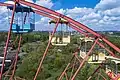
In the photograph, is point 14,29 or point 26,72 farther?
point 26,72

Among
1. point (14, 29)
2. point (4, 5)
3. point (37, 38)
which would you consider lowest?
point (37, 38)

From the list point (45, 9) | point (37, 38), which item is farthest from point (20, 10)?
point (37, 38)

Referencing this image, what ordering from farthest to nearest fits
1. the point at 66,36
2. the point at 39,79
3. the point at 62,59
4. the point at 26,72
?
1. the point at 62,59
2. the point at 26,72
3. the point at 39,79
4. the point at 66,36

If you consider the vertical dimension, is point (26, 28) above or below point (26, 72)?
above

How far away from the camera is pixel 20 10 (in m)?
12.1

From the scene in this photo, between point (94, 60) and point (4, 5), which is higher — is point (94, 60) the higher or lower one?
the lower one

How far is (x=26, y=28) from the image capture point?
42.1ft

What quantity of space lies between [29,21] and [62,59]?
3170 centimetres

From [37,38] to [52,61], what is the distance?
91.7m

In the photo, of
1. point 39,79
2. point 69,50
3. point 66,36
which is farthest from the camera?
point 69,50

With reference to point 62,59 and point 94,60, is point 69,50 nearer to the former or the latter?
point 62,59

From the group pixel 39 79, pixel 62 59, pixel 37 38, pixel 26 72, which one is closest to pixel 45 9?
pixel 39 79

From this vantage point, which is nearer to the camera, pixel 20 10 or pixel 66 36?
pixel 20 10

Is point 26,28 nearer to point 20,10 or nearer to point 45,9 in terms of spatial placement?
point 20,10
